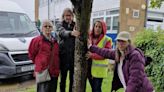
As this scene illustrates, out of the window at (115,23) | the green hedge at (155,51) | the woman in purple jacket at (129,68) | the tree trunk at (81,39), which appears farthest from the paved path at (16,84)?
the window at (115,23)

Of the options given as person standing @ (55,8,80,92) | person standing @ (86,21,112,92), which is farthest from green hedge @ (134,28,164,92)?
person standing @ (55,8,80,92)

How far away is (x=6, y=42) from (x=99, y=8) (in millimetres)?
17467

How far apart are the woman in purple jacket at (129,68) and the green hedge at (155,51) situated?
2323mm

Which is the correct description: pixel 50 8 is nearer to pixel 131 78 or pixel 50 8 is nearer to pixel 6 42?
pixel 6 42

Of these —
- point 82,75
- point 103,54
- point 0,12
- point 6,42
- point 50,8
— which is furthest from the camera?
point 50,8

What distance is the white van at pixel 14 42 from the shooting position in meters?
7.43

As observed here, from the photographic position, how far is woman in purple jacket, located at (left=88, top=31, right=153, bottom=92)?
361 centimetres

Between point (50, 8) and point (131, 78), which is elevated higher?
point (50, 8)

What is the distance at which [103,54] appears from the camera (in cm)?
429

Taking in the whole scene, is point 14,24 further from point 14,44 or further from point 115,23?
point 115,23

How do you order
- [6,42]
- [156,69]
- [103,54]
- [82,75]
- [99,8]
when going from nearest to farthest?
1. [82,75]
2. [103,54]
3. [156,69]
4. [6,42]
5. [99,8]

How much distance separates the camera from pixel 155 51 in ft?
20.9

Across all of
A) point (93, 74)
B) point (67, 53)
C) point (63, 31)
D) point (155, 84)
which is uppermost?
point (63, 31)

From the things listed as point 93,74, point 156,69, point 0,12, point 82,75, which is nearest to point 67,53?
point 93,74
